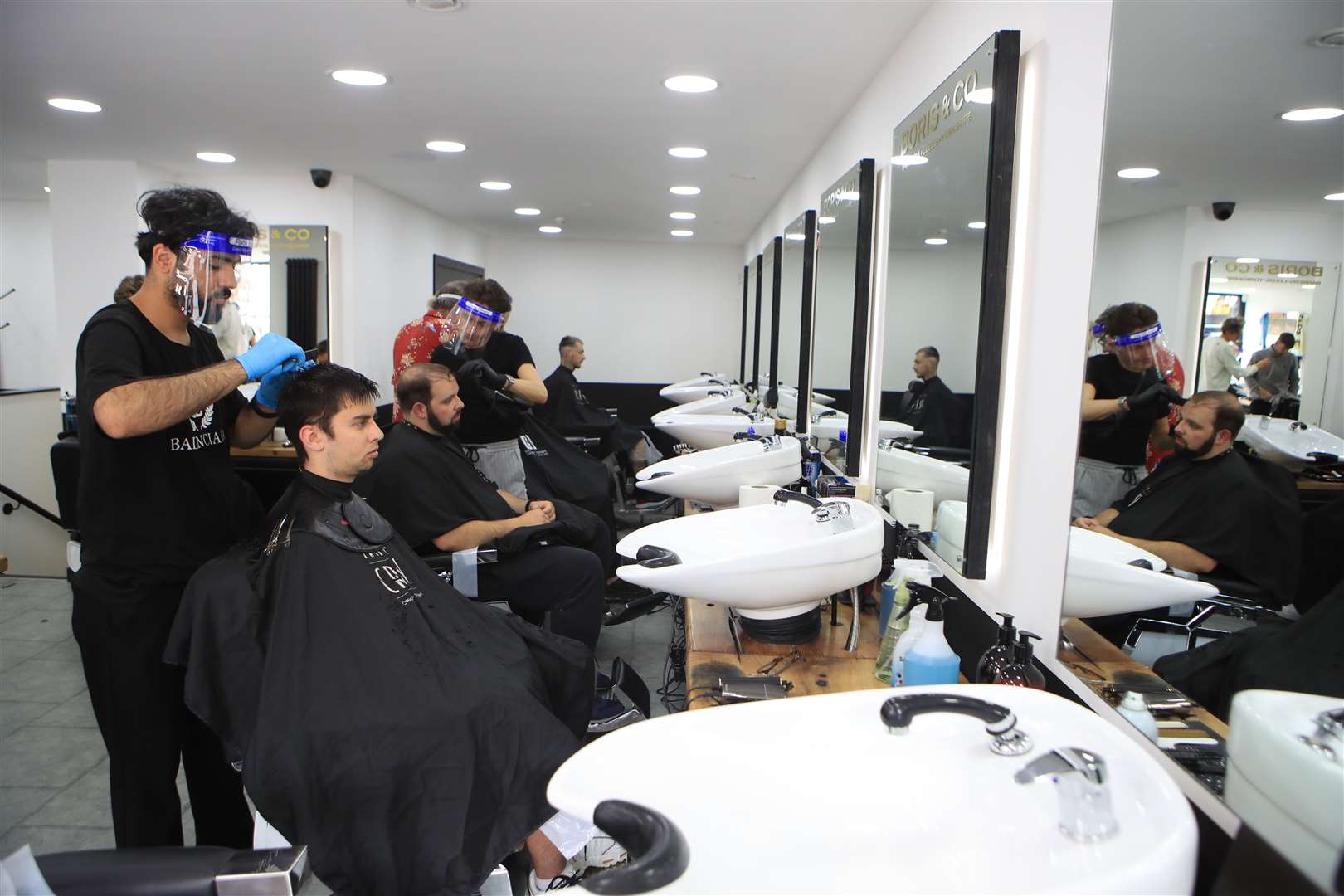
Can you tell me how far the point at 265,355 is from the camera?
1.94 meters

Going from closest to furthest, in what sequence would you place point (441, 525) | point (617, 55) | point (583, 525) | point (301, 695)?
point (301, 695) → point (617, 55) → point (441, 525) → point (583, 525)

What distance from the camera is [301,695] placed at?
1.72 metres

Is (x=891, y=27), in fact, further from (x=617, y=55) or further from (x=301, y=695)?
(x=301, y=695)

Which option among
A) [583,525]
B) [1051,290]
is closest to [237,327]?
[583,525]

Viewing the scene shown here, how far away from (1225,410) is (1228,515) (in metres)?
0.14

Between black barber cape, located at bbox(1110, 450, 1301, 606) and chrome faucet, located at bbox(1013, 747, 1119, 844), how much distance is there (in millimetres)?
303

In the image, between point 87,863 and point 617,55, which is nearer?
point 87,863

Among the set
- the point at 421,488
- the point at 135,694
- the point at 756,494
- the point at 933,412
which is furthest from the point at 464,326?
the point at 933,412

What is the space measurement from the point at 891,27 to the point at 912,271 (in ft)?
2.20

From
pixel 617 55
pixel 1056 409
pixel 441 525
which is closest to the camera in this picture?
pixel 1056 409

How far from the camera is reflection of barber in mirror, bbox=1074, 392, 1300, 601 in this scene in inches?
36.3

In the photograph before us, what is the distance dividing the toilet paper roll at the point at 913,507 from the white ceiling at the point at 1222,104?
1.02m

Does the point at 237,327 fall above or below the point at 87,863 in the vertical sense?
above

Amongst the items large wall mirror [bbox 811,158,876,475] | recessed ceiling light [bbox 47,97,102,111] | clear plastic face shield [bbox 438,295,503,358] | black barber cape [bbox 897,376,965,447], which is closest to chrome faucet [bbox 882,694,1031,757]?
black barber cape [bbox 897,376,965,447]
